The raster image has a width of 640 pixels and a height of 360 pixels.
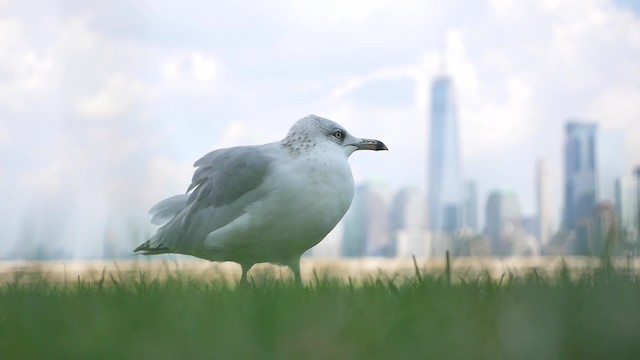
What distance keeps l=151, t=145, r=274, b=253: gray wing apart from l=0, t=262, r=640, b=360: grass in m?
2.01

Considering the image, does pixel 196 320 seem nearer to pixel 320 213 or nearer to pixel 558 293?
pixel 558 293

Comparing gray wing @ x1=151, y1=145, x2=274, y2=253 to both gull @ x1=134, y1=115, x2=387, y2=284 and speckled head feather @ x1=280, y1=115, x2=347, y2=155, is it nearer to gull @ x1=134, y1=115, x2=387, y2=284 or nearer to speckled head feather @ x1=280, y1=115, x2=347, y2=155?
gull @ x1=134, y1=115, x2=387, y2=284

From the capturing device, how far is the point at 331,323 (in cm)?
184

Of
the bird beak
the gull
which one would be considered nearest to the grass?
the gull

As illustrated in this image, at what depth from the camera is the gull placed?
4301mm

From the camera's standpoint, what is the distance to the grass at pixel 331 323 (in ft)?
5.65

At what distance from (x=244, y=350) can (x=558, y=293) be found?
1013 millimetres

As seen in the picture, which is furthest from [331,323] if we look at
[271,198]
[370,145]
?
[370,145]

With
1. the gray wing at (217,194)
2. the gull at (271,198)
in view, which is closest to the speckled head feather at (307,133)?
the gull at (271,198)

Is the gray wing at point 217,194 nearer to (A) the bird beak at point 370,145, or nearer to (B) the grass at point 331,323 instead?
(A) the bird beak at point 370,145

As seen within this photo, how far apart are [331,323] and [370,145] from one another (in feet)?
10.3

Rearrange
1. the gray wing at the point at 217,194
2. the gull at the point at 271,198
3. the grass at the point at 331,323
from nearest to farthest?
the grass at the point at 331,323
the gull at the point at 271,198
the gray wing at the point at 217,194

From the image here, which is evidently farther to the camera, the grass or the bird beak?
the bird beak

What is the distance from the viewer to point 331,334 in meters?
1.76
